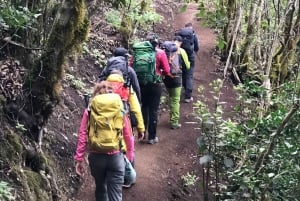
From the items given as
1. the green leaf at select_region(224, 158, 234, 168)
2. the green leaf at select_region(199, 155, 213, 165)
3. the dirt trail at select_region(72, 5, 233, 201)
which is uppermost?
the green leaf at select_region(199, 155, 213, 165)

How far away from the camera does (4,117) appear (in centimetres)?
686

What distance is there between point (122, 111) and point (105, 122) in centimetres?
28

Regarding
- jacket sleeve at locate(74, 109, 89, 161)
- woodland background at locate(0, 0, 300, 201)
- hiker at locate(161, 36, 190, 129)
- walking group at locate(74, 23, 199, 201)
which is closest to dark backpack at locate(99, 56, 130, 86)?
walking group at locate(74, 23, 199, 201)

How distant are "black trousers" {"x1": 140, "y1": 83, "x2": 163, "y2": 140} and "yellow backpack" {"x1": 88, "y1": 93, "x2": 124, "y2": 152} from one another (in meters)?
3.45

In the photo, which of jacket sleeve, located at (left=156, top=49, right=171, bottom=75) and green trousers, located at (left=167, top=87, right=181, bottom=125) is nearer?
jacket sleeve, located at (left=156, top=49, right=171, bottom=75)

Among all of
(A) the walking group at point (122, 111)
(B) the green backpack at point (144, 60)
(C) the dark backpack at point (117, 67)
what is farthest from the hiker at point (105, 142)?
(B) the green backpack at point (144, 60)

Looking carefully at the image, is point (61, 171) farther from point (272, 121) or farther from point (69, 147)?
point (272, 121)

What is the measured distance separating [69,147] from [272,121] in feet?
11.8

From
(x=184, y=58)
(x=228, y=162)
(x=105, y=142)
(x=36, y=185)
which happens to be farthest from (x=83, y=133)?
(x=184, y=58)

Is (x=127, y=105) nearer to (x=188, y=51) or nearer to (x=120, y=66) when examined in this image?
(x=120, y=66)

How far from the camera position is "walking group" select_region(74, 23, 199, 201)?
20.4 feet

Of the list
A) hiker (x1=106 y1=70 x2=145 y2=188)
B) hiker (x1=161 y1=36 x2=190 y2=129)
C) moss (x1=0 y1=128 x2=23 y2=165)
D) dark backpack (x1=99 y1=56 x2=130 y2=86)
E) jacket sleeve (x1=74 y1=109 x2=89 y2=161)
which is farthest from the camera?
hiker (x1=161 y1=36 x2=190 y2=129)

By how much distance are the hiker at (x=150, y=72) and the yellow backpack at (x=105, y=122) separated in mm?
3198

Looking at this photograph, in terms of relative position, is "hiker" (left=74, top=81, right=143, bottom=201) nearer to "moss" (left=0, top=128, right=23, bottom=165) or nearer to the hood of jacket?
"moss" (left=0, top=128, right=23, bottom=165)
